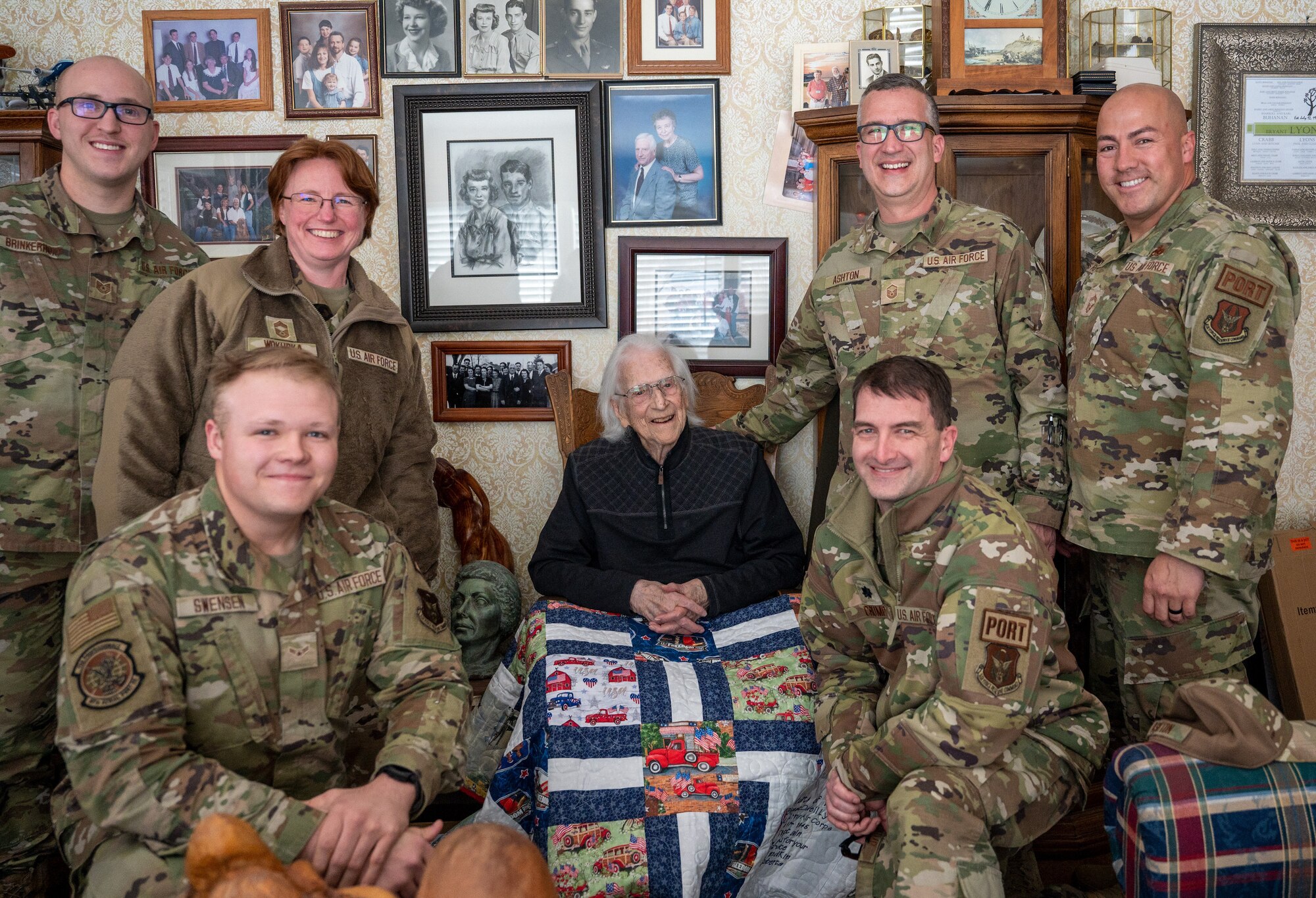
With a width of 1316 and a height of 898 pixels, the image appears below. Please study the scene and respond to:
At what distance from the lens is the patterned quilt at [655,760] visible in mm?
2053

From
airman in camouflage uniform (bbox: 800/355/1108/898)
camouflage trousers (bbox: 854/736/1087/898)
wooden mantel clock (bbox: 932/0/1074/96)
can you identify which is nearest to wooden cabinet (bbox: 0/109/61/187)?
airman in camouflage uniform (bbox: 800/355/1108/898)

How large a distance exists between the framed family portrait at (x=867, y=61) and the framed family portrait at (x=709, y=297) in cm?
51

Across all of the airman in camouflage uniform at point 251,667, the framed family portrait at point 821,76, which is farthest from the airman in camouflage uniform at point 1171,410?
the airman in camouflage uniform at point 251,667

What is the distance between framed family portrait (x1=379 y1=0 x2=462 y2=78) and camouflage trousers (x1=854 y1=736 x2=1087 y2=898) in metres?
2.56

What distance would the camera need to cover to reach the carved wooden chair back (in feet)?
10.3

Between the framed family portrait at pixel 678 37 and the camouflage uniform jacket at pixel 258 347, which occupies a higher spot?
the framed family portrait at pixel 678 37

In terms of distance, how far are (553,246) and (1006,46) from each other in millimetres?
1468

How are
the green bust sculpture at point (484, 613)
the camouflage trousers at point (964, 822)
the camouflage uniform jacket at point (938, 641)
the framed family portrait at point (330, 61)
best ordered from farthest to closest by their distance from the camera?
the framed family portrait at point (330, 61) < the green bust sculpture at point (484, 613) < the camouflage uniform jacket at point (938, 641) < the camouflage trousers at point (964, 822)

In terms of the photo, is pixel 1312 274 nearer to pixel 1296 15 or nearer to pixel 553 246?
pixel 1296 15

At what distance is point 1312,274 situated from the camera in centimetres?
334

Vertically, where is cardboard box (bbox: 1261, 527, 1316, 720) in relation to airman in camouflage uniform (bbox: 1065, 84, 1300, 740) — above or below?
below

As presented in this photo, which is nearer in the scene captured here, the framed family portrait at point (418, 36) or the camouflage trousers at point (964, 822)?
the camouflage trousers at point (964, 822)

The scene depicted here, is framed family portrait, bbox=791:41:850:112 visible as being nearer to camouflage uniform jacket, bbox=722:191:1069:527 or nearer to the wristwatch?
camouflage uniform jacket, bbox=722:191:1069:527

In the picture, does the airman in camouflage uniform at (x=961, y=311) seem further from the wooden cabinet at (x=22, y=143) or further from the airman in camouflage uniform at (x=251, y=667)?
the wooden cabinet at (x=22, y=143)
